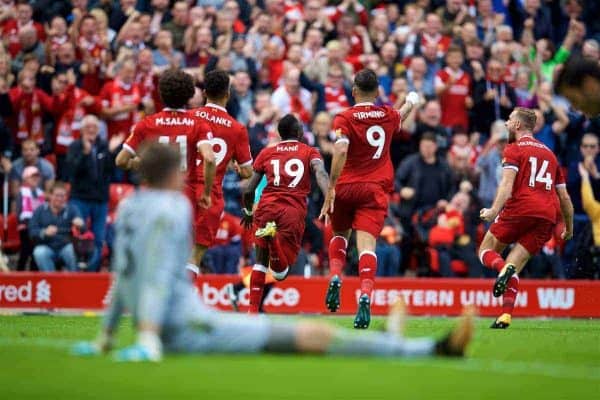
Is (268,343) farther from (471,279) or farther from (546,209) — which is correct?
(471,279)

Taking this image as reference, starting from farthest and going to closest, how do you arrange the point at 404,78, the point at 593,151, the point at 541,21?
the point at 541,21
the point at 404,78
the point at 593,151

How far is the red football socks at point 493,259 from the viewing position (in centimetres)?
1594

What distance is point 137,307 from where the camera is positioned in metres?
8.52

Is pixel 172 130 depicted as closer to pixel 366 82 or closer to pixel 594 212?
pixel 366 82

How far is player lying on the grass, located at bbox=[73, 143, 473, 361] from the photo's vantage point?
841cm

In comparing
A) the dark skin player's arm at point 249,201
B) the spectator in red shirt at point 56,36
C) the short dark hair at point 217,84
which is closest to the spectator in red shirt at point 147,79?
the spectator in red shirt at point 56,36

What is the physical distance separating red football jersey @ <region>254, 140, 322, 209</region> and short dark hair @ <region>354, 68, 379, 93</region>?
1087mm

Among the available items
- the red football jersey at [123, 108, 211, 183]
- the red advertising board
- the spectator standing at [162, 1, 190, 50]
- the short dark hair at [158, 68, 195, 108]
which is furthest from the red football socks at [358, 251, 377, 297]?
the spectator standing at [162, 1, 190, 50]

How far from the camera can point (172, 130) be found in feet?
46.2

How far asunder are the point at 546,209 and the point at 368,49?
959 cm

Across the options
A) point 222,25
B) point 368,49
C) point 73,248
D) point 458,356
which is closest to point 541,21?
point 368,49

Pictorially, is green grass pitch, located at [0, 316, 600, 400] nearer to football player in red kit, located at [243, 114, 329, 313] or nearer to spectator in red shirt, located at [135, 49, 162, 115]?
football player in red kit, located at [243, 114, 329, 313]

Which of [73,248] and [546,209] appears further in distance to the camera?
[73,248]

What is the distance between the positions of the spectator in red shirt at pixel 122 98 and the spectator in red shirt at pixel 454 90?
557 cm
